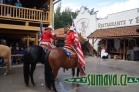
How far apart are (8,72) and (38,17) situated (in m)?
4.80

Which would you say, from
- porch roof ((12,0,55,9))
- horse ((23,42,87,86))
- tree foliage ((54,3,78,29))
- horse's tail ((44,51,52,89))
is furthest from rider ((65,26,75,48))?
tree foliage ((54,3,78,29))

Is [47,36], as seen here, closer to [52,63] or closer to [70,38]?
[70,38]

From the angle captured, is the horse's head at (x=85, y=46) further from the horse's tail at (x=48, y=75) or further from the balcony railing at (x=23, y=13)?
the balcony railing at (x=23, y=13)

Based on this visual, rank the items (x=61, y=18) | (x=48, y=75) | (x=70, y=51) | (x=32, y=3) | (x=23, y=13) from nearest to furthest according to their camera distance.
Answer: (x=48, y=75), (x=70, y=51), (x=23, y=13), (x=32, y=3), (x=61, y=18)

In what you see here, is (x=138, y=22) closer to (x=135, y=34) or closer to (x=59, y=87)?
(x=135, y=34)

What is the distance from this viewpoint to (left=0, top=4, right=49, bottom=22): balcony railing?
10.2 m

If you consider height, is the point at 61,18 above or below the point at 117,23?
above

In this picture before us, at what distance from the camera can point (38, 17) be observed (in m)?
11.6

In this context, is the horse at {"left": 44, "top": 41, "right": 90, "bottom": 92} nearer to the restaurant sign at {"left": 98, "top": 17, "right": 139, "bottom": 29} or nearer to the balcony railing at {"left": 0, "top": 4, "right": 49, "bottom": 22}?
the balcony railing at {"left": 0, "top": 4, "right": 49, "bottom": 22}

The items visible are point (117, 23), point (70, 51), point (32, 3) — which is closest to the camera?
point (70, 51)

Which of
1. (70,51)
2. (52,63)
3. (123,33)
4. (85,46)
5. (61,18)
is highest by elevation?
(61,18)

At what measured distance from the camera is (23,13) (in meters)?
11.2

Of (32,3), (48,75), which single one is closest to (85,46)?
(48,75)

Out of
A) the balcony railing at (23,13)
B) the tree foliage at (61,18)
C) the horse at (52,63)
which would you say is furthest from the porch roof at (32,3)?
Answer: the tree foliage at (61,18)
